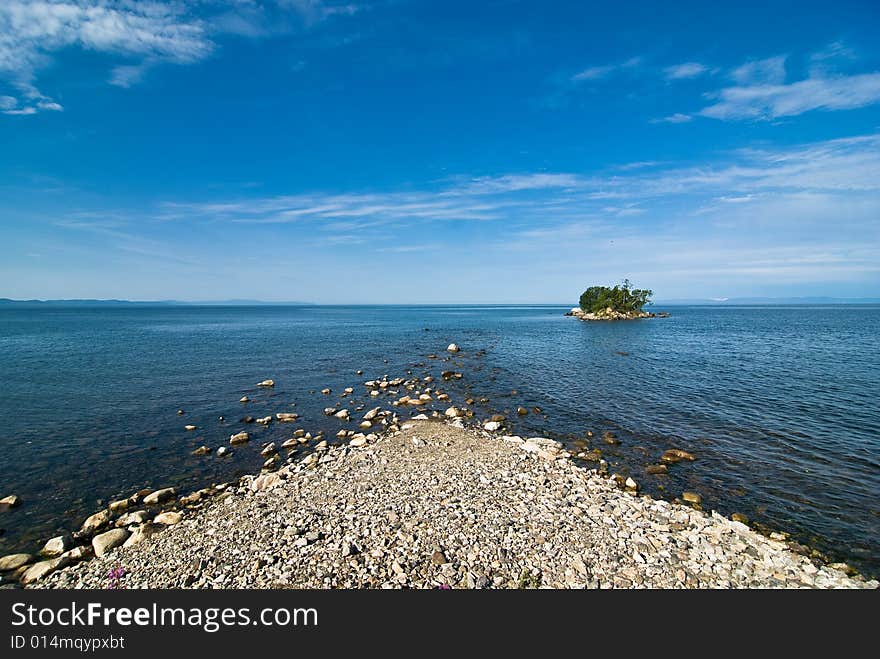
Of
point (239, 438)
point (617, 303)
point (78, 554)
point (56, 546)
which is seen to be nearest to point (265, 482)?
point (78, 554)

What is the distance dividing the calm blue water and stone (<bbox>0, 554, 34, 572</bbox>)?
167cm

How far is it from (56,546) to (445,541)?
12649mm

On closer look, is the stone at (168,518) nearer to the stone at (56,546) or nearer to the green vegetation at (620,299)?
the stone at (56,546)

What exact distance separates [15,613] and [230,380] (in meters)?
31.3

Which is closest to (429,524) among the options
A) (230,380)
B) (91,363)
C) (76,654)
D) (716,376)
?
(76,654)

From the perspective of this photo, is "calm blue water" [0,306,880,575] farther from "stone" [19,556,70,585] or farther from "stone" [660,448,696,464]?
"stone" [19,556,70,585]

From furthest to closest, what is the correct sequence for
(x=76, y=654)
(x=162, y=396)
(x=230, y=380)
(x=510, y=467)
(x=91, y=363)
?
1. (x=91, y=363)
2. (x=230, y=380)
3. (x=162, y=396)
4. (x=510, y=467)
5. (x=76, y=654)

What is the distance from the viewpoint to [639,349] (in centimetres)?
5966

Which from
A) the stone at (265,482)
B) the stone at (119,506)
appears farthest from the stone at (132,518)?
the stone at (265,482)

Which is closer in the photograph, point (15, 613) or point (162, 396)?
point (15, 613)

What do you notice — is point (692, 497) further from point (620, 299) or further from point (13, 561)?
point (620, 299)

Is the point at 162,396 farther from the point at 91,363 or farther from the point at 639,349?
the point at 639,349

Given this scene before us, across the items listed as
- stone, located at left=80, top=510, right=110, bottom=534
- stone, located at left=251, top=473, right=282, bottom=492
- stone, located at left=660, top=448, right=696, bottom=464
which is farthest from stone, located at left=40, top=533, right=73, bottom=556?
stone, located at left=660, top=448, right=696, bottom=464

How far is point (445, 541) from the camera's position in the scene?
36.0ft
